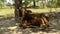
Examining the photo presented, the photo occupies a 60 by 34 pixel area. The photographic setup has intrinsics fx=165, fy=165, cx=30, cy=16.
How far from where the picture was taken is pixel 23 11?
659cm

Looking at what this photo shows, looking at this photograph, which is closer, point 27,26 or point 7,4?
point 27,26

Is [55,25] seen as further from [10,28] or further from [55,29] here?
[10,28]

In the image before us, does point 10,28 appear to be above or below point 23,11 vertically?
below

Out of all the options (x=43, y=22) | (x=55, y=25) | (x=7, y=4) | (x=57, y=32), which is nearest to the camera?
(x=57, y=32)

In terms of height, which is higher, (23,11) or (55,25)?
(23,11)

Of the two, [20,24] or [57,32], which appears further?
[20,24]

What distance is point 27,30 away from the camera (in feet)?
20.4

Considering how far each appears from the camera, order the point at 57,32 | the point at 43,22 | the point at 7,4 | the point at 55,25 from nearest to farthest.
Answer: the point at 57,32 < the point at 43,22 < the point at 55,25 < the point at 7,4

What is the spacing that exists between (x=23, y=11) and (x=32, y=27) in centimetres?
74

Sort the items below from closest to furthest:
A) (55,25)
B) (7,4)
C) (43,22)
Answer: (43,22) < (55,25) < (7,4)

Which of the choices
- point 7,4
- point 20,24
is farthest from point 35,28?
point 7,4

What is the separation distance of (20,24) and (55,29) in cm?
140

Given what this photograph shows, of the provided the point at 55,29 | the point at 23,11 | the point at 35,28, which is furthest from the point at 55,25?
the point at 23,11

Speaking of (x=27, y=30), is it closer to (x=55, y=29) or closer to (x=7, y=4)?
(x=55, y=29)
